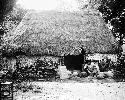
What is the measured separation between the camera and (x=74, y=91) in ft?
42.5

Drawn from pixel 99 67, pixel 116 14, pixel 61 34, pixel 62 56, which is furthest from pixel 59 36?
pixel 116 14

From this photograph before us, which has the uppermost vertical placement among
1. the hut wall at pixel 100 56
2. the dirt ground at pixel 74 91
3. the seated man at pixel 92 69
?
the hut wall at pixel 100 56

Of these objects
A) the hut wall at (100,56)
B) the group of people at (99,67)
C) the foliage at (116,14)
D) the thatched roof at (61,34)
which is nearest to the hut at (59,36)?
the thatched roof at (61,34)

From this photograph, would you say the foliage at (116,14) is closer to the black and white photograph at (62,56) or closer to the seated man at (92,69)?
the black and white photograph at (62,56)

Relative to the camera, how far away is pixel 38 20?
68.8 ft

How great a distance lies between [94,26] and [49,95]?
35.9 feet

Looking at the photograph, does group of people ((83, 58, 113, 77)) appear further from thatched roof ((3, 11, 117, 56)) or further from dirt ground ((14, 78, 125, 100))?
dirt ground ((14, 78, 125, 100))

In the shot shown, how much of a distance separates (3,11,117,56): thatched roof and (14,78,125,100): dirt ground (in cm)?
373

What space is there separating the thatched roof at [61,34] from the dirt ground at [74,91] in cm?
373

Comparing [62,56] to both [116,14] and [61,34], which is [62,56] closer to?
[61,34]

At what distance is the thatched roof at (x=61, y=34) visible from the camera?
60.8 feet

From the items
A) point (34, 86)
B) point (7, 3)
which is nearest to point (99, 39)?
point (34, 86)

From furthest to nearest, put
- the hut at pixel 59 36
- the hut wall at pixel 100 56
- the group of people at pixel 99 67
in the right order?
the hut wall at pixel 100 56 < the hut at pixel 59 36 < the group of people at pixel 99 67

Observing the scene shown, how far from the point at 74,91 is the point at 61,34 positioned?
7.76 metres
